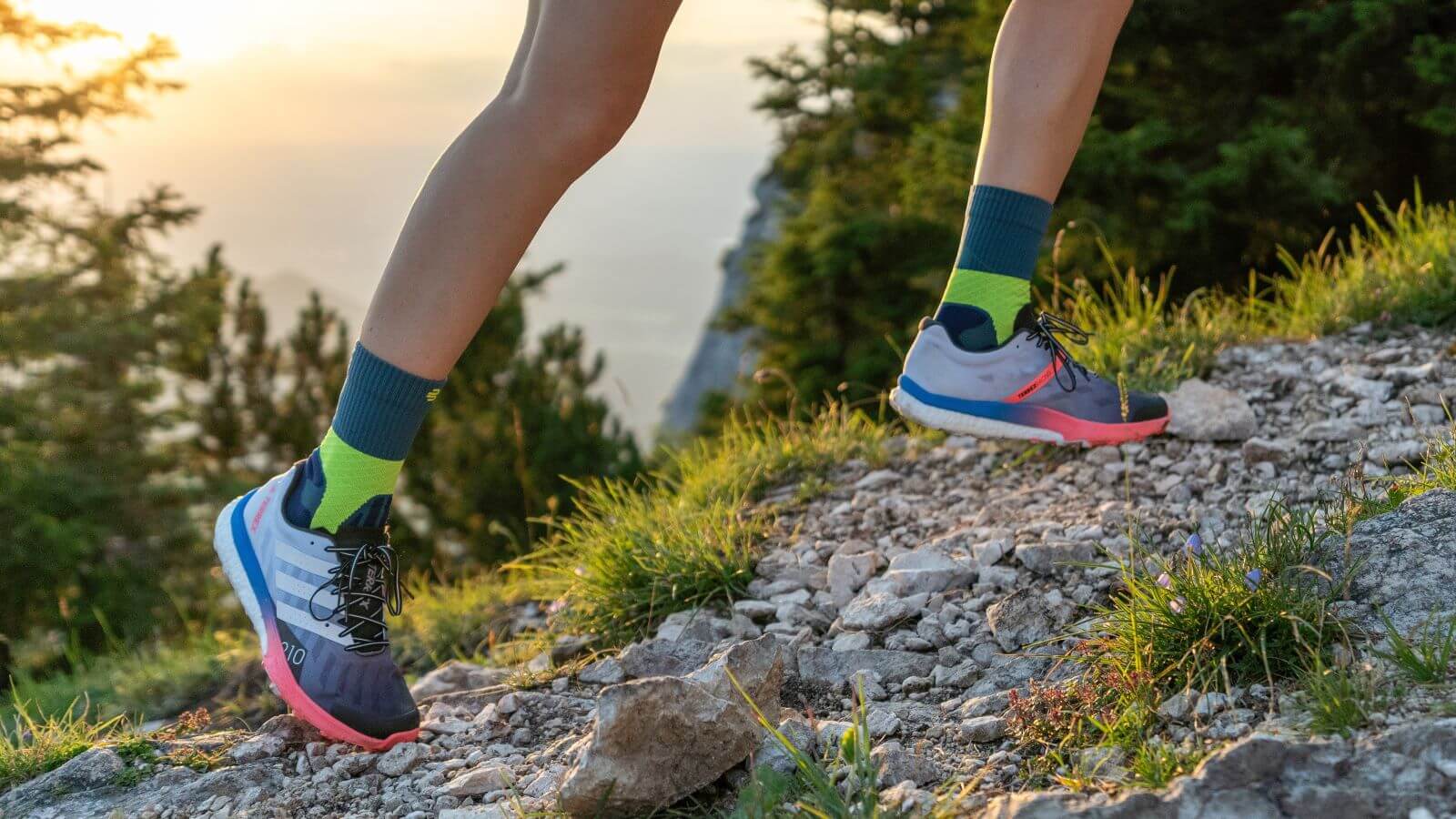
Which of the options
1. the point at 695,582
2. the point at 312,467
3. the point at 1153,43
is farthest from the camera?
the point at 1153,43

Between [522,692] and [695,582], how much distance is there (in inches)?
17.8

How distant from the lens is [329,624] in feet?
6.38

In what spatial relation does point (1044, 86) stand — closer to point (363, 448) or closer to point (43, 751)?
point (363, 448)

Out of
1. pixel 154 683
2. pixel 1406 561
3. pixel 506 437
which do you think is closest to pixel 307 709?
pixel 1406 561

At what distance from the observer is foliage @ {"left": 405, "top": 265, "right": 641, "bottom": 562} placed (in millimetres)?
11906

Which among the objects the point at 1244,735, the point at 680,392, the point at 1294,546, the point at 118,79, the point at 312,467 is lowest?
the point at 680,392

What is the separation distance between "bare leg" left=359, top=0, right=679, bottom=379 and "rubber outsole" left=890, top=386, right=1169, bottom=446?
2.63 feet

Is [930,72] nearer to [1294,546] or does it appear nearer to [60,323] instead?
[60,323]

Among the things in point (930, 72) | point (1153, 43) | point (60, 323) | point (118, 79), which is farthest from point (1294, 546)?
point (930, 72)

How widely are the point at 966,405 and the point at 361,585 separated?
117 cm

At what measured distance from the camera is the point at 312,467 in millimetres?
1981

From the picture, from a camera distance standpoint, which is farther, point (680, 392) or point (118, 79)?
point (680, 392)

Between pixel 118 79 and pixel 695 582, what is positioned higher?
pixel 118 79

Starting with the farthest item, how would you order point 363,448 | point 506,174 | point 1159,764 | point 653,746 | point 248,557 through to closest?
point 248,557 → point 363,448 → point 506,174 → point 653,746 → point 1159,764
